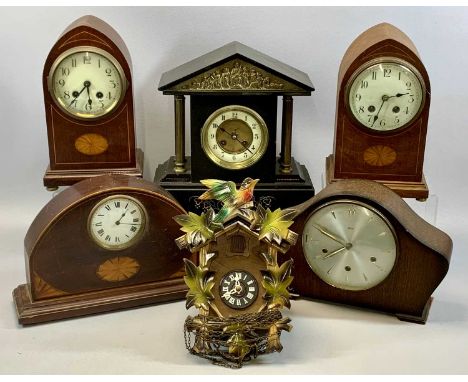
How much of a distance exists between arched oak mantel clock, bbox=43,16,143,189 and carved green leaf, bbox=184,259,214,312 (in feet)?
2.45

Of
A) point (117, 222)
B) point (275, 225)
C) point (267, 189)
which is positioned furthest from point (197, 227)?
point (267, 189)

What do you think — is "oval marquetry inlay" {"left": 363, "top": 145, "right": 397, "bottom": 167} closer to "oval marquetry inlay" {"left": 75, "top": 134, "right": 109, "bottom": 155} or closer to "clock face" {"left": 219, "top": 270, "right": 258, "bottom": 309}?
"clock face" {"left": 219, "top": 270, "right": 258, "bottom": 309}

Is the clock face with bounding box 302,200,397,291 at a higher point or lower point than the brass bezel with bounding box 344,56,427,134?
lower

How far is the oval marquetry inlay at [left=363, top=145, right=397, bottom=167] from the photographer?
330cm

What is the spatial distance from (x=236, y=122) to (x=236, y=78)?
0.68 feet

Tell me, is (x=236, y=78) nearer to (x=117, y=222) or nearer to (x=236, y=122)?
(x=236, y=122)

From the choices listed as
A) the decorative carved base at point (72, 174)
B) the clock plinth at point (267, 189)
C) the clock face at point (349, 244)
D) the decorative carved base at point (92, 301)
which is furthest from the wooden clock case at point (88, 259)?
the clock face at point (349, 244)

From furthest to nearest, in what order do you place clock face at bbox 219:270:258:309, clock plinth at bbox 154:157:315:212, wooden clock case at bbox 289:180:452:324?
clock plinth at bbox 154:157:315:212 → wooden clock case at bbox 289:180:452:324 → clock face at bbox 219:270:258:309

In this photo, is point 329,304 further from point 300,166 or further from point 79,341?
point 79,341

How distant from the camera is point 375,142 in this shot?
3.29 meters

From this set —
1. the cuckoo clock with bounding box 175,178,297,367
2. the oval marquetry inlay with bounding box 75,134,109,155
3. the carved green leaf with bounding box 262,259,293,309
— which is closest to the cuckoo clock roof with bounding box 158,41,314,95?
the oval marquetry inlay with bounding box 75,134,109,155

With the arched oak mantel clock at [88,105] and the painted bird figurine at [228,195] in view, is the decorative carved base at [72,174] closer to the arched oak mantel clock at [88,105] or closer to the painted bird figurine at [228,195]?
the arched oak mantel clock at [88,105]

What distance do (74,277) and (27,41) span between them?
1.31 m

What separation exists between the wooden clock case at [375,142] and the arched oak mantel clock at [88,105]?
88 centimetres
